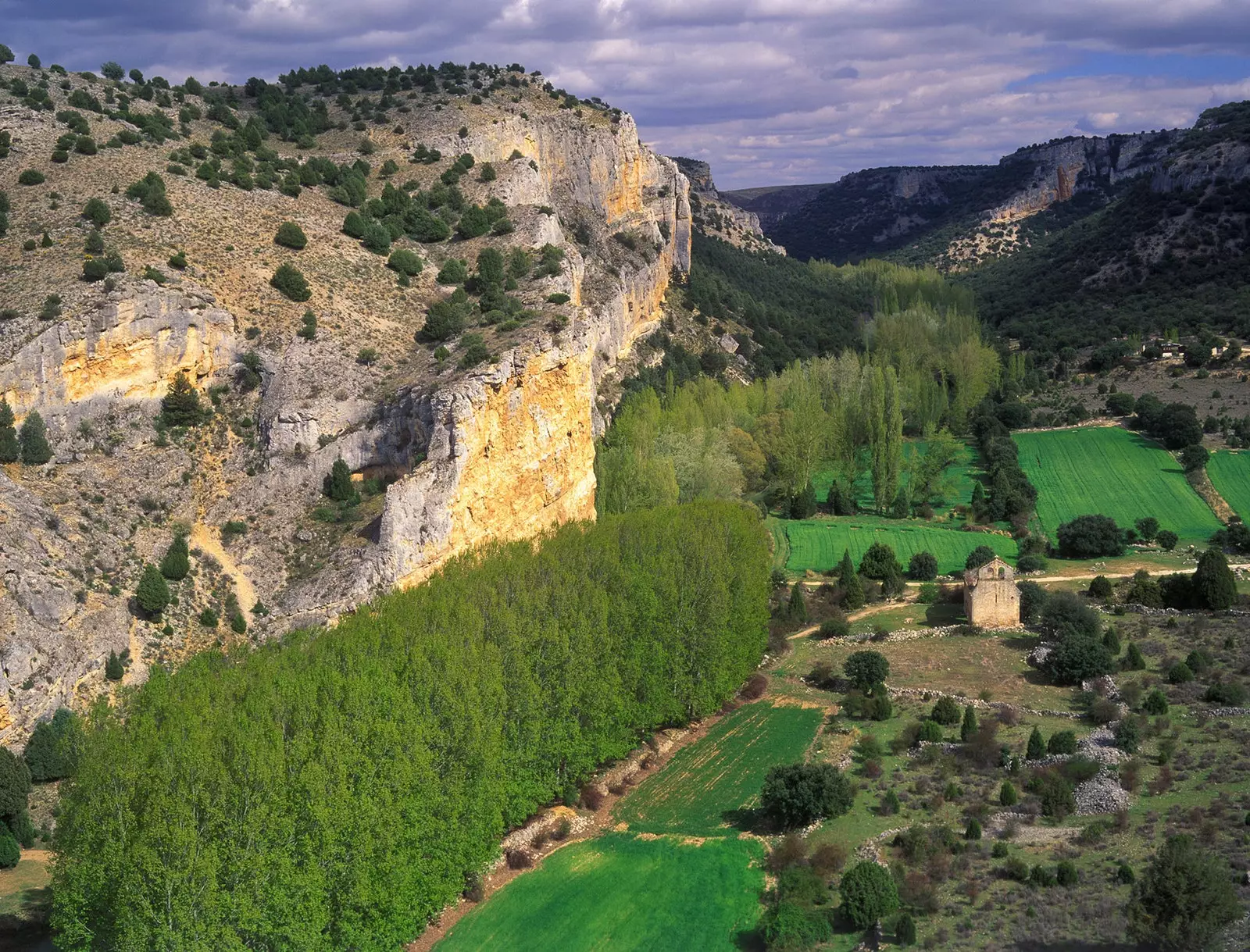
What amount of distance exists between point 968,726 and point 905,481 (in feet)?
138

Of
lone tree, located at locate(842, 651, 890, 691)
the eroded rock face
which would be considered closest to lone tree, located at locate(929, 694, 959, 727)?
lone tree, located at locate(842, 651, 890, 691)

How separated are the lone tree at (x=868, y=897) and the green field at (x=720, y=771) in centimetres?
809

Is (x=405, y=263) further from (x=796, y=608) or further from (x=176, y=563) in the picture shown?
(x=796, y=608)

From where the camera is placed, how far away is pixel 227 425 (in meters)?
55.6

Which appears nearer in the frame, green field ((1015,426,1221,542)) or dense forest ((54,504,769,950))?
dense forest ((54,504,769,950))

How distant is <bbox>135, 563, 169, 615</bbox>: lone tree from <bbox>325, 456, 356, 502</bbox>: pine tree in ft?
31.1

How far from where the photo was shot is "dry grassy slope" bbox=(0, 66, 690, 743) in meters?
45.2

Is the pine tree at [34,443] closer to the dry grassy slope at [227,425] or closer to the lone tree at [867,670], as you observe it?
the dry grassy slope at [227,425]

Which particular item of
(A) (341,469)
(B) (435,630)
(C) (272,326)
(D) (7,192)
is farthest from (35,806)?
(D) (7,192)

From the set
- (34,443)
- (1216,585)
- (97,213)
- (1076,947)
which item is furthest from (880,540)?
(34,443)

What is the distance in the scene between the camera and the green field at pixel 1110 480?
78750 millimetres

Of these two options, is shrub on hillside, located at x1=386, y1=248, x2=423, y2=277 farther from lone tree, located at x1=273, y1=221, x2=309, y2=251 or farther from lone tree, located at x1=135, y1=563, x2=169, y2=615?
lone tree, located at x1=135, y1=563, x2=169, y2=615

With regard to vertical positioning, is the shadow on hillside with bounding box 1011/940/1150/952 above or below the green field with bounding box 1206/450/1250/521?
below

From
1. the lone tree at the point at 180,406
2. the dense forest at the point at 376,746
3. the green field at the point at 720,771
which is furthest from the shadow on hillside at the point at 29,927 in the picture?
the lone tree at the point at 180,406
